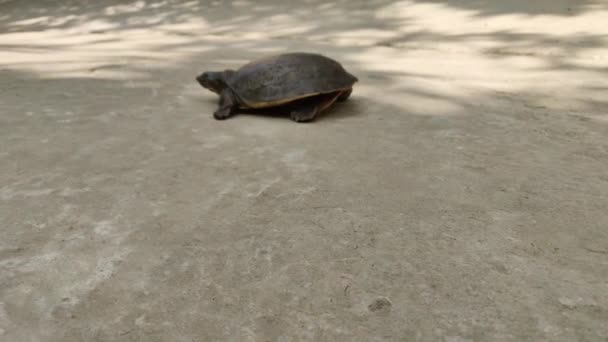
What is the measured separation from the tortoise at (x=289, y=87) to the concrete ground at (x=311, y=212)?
0.11 meters

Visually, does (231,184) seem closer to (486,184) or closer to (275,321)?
(275,321)

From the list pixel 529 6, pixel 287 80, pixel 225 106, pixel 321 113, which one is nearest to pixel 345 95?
pixel 321 113

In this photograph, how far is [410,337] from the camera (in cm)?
108

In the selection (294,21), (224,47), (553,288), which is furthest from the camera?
(294,21)

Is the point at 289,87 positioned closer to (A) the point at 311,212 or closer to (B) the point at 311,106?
(B) the point at 311,106

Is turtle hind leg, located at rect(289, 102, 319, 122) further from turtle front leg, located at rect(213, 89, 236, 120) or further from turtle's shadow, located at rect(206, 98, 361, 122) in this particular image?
turtle front leg, located at rect(213, 89, 236, 120)

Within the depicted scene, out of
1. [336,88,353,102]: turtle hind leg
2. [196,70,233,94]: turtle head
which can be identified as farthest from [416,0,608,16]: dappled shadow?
[196,70,233,94]: turtle head

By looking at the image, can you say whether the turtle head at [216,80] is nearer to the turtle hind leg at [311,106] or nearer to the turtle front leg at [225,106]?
the turtle front leg at [225,106]

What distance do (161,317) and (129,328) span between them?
0.24ft

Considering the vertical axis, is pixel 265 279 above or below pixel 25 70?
below

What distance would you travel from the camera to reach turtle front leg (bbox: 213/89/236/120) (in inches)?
111

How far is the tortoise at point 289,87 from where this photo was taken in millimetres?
2768

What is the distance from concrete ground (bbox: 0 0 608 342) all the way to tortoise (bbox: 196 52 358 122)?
105 millimetres

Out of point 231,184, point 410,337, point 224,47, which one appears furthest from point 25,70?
point 410,337
